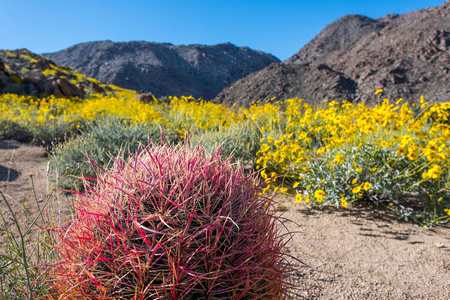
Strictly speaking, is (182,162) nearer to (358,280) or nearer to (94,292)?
(94,292)

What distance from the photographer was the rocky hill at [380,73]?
78.9 ft

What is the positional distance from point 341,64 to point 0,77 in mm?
32826

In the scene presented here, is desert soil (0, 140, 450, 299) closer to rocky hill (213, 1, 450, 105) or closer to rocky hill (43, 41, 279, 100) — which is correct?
rocky hill (213, 1, 450, 105)

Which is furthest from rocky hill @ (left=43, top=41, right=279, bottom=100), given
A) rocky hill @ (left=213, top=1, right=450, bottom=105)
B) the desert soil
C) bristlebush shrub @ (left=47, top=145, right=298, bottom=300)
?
bristlebush shrub @ (left=47, top=145, right=298, bottom=300)

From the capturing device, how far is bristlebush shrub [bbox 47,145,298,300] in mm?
1064

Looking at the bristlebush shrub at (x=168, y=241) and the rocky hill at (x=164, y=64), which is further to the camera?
the rocky hill at (x=164, y=64)

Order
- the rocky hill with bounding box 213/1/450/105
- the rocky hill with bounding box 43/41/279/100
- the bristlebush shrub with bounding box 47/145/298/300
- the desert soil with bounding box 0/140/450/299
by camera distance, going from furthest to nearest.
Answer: the rocky hill with bounding box 43/41/279/100 → the rocky hill with bounding box 213/1/450/105 → the desert soil with bounding box 0/140/450/299 → the bristlebush shrub with bounding box 47/145/298/300

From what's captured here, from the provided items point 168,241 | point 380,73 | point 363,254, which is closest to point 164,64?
point 380,73

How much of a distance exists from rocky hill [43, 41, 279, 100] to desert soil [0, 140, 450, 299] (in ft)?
173

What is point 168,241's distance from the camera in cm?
106

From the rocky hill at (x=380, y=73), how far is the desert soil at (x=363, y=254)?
2209 cm

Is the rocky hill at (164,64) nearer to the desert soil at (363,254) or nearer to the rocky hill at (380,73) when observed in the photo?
the rocky hill at (380,73)

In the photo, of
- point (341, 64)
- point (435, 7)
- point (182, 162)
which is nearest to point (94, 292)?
point (182, 162)

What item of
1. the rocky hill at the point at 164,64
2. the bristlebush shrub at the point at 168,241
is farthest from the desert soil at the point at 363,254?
the rocky hill at the point at 164,64
